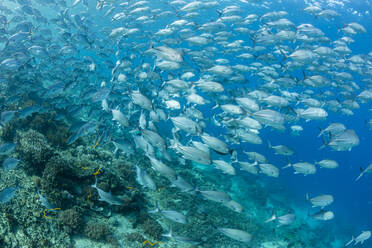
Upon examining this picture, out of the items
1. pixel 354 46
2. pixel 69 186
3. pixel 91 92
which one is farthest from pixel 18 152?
pixel 354 46

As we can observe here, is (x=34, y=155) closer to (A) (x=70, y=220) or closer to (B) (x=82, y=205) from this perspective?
(B) (x=82, y=205)

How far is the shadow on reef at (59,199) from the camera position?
4188 mm

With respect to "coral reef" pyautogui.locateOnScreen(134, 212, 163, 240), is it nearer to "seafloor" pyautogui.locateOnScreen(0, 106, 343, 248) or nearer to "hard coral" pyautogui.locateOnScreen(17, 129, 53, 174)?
"seafloor" pyautogui.locateOnScreen(0, 106, 343, 248)

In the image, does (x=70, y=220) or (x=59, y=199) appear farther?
(x=59, y=199)

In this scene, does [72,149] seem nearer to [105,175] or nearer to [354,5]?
[105,175]

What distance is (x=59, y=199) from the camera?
16.5ft

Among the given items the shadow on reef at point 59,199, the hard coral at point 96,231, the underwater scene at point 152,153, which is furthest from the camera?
the underwater scene at point 152,153

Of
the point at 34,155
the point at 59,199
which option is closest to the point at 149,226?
the point at 59,199

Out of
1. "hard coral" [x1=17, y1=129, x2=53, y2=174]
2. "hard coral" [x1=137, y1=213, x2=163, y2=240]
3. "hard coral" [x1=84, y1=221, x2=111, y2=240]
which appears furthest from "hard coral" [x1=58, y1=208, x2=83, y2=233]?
"hard coral" [x1=137, y1=213, x2=163, y2=240]

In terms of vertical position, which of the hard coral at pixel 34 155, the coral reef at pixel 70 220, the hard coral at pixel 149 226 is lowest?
the hard coral at pixel 149 226

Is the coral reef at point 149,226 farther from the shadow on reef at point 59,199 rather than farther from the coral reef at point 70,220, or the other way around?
the coral reef at point 70,220

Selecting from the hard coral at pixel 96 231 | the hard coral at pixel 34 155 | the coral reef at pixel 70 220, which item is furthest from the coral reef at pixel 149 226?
the hard coral at pixel 34 155

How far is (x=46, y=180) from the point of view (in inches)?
201

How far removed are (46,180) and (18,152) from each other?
1.80 m
